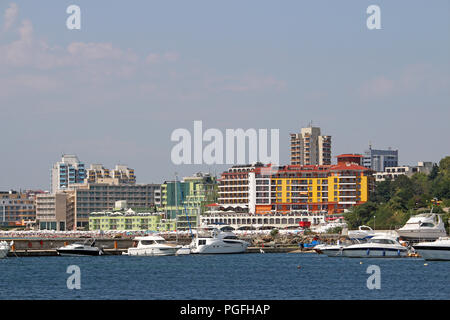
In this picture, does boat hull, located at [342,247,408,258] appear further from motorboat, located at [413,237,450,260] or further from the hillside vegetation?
the hillside vegetation

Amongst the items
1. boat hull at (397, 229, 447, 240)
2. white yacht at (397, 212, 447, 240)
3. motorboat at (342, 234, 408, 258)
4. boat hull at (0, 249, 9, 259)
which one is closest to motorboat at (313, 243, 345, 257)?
motorboat at (342, 234, 408, 258)

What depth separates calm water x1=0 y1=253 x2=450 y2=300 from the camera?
48094 mm

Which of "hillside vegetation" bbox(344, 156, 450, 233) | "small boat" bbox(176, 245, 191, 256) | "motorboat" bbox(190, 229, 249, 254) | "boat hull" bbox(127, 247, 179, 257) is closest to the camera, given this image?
"boat hull" bbox(127, 247, 179, 257)

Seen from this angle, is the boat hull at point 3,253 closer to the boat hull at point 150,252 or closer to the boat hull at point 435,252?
the boat hull at point 150,252

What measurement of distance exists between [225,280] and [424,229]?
53.9 metres

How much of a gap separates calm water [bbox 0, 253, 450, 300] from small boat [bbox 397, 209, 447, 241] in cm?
2567

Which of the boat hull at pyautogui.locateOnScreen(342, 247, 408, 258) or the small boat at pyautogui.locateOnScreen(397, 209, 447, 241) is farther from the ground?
the small boat at pyautogui.locateOnScreen(397, 209, 447, 241)

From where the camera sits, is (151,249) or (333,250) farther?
(151,249)

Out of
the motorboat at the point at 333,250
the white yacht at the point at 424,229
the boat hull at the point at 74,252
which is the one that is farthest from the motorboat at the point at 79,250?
the white yacht at the point at 424,229

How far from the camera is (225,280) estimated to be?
59.1 m

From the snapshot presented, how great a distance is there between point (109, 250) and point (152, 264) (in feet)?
78.4

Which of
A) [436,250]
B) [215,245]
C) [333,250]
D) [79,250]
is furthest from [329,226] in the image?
[436,250]

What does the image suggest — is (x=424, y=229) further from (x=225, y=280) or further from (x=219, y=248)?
(x=225, y=280)
